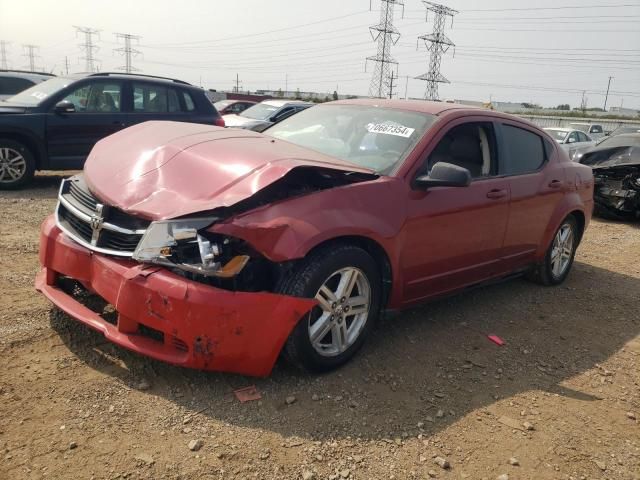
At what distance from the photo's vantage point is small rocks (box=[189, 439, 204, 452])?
2484 millimetres

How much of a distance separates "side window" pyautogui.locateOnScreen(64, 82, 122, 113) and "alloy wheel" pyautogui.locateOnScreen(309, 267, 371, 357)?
645 cm

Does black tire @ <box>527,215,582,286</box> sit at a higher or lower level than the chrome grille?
lower

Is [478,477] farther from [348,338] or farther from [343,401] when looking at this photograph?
[348,338]

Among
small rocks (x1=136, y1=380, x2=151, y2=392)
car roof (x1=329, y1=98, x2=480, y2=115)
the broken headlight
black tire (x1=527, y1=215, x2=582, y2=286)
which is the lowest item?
small rocks (x1=136, y1=380, x2=151, y2=392)

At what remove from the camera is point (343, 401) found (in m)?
2.98

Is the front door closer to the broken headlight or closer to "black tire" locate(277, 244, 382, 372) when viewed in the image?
"black tire" locate(277, 244, 382, 372)

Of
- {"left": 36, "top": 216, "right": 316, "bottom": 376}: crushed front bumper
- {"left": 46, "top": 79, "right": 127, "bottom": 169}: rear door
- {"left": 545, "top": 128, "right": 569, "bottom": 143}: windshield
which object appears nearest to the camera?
{"left": 36, "top": 216, "right": 316, "bottom": 376}: crushed front bumper

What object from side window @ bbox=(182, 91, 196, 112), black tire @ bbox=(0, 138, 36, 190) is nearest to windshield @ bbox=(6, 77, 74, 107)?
black tire @ bbox=(0, 138, 36, 190)

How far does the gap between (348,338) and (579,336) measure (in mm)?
2136

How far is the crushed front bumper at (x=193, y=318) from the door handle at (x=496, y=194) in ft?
6.30

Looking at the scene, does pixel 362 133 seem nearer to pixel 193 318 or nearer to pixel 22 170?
pixel 193 318

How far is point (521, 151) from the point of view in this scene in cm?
467

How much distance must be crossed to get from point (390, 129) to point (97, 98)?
597 centimetres

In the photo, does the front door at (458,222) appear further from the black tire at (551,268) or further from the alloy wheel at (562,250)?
the alloy wheel at (562,250)
